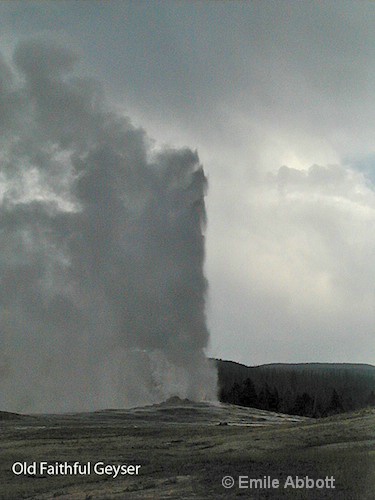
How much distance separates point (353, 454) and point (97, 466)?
29.7 ft

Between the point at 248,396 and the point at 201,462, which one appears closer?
the point at 201,462

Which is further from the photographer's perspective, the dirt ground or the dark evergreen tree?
the dark evergreen tree

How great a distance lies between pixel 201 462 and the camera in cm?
2395

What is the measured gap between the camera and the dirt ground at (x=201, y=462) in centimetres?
1909

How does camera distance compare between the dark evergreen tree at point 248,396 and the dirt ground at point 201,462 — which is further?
the dark evergreen tree at point 248,396

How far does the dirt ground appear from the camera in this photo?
1909 centimetres

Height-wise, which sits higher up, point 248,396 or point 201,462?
point 248,396

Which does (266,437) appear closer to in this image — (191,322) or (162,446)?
(162,446)

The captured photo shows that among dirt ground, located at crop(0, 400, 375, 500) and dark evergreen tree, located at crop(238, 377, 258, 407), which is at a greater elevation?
dark evergreen tree, located at crop(238, 377, 258, 407)

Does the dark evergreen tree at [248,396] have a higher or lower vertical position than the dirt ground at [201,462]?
higher

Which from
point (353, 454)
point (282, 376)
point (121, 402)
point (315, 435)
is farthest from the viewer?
point (282, 376)

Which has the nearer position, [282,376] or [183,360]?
[183,360]

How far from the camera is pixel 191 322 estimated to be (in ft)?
285

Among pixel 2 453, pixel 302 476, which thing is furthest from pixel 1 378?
pixel 302 476
